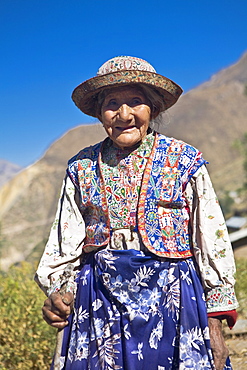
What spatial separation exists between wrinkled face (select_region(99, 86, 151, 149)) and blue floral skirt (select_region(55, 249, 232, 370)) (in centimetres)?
49

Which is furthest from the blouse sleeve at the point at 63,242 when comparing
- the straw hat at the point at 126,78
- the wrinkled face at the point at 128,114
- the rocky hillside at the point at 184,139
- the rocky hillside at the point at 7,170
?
the rocky hillside at the point at 7,170

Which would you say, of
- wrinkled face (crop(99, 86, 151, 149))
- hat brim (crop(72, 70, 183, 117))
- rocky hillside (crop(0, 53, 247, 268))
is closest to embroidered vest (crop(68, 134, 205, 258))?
wrinkled face (crop(99, 86, 151, 149))

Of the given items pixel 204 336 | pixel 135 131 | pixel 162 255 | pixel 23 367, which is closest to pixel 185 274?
pixel 162 255

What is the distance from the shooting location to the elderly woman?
1.80m

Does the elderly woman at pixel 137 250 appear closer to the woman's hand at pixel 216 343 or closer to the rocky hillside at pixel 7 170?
the woman's hand at pixel 216 343

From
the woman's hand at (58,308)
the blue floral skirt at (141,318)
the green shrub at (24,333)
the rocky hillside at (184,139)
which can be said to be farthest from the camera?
the rocky hillside at (184,139)

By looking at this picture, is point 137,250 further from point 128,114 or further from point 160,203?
point 128,114

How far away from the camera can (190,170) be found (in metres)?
1.90

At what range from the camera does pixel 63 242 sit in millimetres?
2010

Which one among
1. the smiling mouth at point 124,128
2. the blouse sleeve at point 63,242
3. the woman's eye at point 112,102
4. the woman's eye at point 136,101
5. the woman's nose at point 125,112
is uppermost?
the woman's eye at point 112,102

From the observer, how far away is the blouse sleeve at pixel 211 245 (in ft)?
5.92

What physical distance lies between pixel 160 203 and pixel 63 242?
466 mm

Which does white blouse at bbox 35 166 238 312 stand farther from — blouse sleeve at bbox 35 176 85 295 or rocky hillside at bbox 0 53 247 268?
rocky hillside at bbox 0 53 247 268

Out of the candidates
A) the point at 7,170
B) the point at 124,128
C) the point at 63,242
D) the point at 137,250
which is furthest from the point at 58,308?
the point at 7,170
